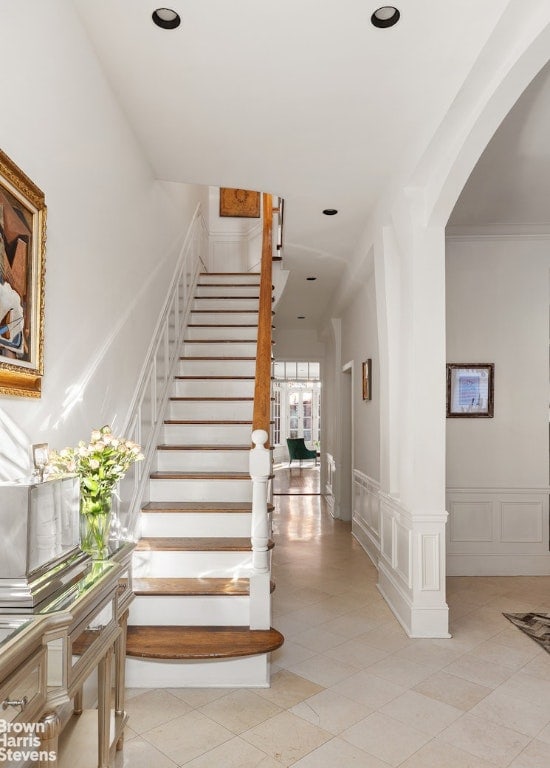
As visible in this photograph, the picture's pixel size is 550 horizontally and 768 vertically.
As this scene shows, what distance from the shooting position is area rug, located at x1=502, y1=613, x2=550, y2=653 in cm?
348

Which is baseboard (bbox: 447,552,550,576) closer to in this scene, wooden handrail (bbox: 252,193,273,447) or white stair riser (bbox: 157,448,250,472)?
white stair riser (bbox: 157,448,250,472)

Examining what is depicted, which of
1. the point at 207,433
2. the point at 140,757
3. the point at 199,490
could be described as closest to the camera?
the point at 140,757

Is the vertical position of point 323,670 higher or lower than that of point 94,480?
lower

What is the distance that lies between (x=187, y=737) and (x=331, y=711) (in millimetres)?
701

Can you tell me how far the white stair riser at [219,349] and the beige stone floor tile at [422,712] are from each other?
11.1ft

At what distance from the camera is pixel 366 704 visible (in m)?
2.69

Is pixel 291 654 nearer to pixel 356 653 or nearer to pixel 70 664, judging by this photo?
pixel 356 653

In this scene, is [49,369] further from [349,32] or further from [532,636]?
[532,636]

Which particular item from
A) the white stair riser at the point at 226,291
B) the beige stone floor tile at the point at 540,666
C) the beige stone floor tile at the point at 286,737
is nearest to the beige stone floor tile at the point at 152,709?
the beige stone floor tile at the point at 286,737

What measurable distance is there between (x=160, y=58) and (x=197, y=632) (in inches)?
121

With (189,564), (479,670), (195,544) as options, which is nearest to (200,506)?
(195,544)

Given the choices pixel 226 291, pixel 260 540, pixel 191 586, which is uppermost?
pixel 226 291

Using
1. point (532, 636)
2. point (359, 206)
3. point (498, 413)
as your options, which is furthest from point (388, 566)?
point (359, 206)

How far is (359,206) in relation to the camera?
4531 mm
